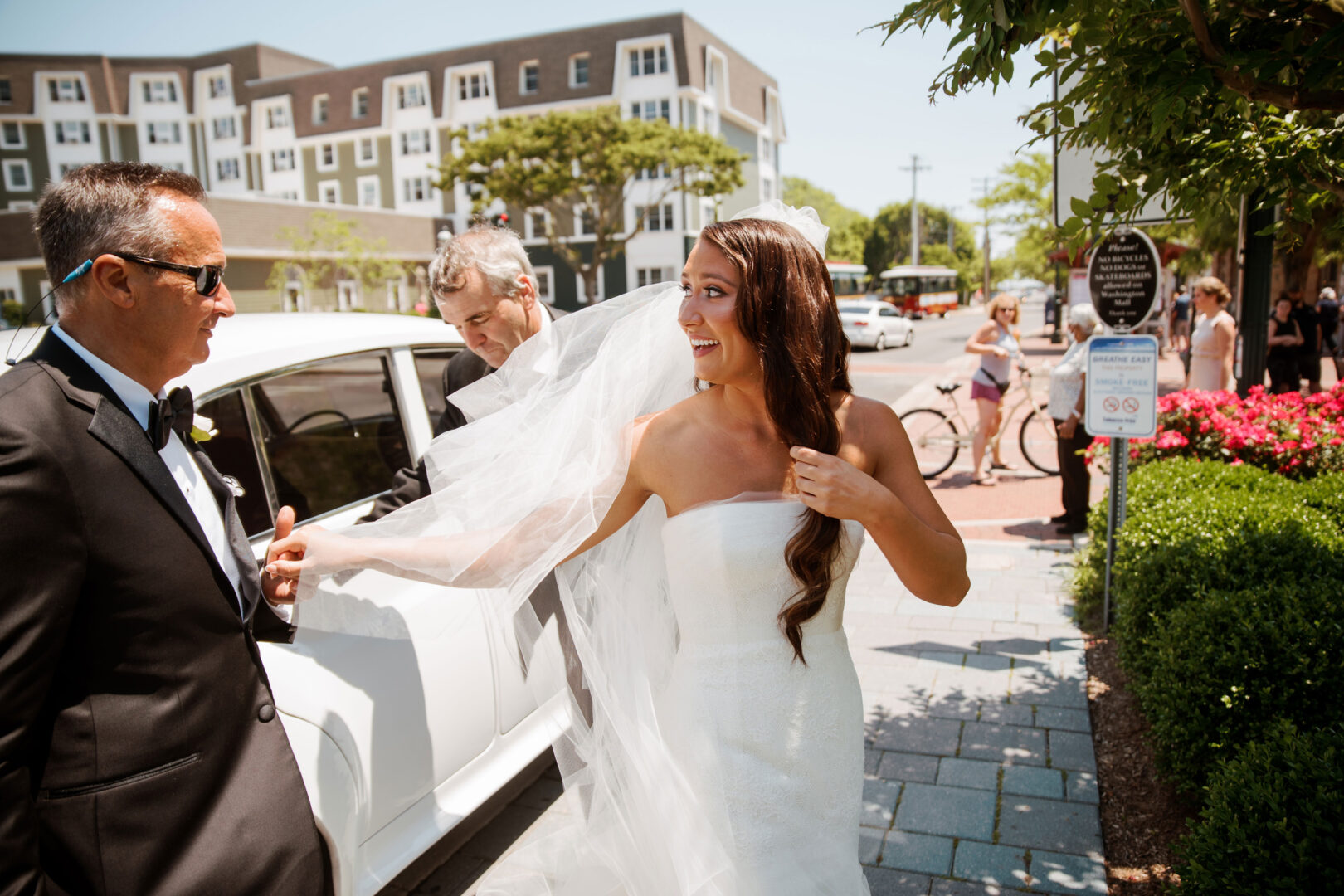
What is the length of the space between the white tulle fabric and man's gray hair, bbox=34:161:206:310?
88 cm

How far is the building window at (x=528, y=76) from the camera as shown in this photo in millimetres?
48219

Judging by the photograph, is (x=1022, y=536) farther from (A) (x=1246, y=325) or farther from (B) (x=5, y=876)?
(B) (x=5, y=876)

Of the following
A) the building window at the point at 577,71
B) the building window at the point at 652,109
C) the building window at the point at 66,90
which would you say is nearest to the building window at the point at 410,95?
the building window at the point at 577,71

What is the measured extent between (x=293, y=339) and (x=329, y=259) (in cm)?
3799

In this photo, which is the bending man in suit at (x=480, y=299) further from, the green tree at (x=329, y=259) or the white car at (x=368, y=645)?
the green tree at (x=329, y=259)

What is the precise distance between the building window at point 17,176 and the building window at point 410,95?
28.2 metres

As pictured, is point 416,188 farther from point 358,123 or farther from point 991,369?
point 991,369

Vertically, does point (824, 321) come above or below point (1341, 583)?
above

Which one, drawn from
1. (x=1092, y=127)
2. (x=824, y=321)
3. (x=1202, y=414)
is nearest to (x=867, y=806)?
(x=824, y=321)

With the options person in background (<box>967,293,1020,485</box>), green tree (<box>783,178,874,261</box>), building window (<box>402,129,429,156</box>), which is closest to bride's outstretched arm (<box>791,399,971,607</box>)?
person in background (<box>967,293,1020,485</box>)

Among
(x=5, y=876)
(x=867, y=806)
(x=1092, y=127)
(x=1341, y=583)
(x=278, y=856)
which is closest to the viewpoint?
(x=5, y=876)

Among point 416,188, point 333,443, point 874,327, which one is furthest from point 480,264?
point 416,188

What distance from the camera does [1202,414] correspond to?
6.40 m

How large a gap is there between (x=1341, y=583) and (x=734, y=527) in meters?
2.58
